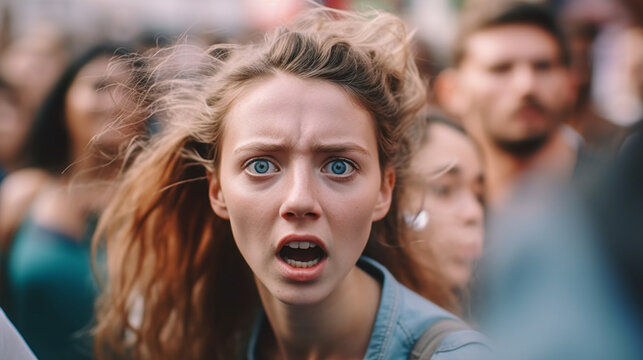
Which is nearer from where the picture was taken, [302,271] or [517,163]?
[302,271]

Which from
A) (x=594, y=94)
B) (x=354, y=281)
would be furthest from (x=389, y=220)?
(x=594, y=94)

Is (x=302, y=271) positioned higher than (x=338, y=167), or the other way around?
(x=338, y=167)

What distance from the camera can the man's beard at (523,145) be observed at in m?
3.85

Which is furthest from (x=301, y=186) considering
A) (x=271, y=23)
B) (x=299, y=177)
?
(x=271, y=23)

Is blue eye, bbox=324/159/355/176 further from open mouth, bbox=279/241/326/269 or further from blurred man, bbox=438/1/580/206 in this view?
blurred man, bbox=438/1/580/206

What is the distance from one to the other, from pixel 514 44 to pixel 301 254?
8.00ft

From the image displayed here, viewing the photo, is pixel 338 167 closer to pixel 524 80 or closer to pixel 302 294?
pixel 302 294

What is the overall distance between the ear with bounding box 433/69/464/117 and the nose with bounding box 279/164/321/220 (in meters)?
2.51

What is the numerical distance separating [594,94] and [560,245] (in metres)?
4.92

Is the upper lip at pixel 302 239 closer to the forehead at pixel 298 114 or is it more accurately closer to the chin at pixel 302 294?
the chin at pixel 302 294

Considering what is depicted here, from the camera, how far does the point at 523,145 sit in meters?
3.87

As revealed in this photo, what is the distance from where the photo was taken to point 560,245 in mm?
875

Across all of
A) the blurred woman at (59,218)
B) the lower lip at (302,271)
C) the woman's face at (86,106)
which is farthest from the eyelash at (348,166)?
the woman's face at (86,106)

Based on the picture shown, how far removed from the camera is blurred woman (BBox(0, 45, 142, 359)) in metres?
3.16
